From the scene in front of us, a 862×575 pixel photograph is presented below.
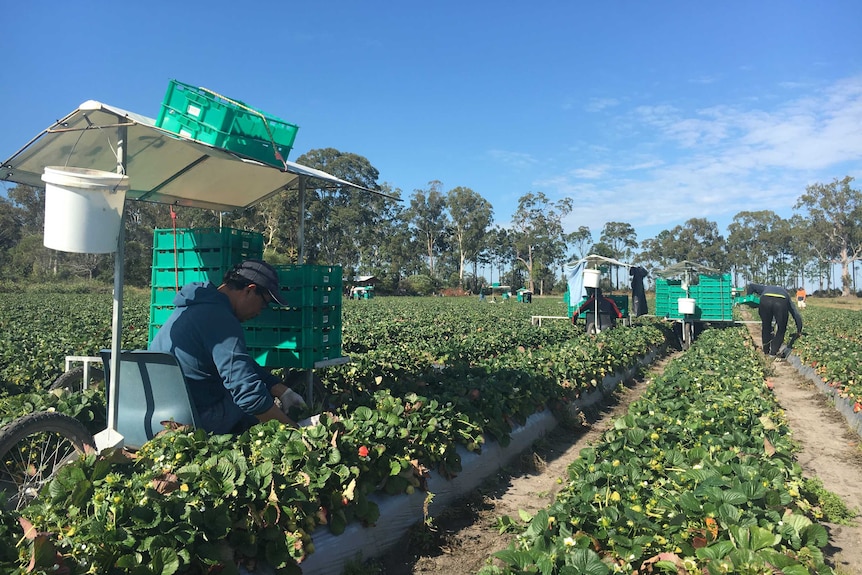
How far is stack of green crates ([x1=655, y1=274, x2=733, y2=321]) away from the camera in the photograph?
16.5 metres

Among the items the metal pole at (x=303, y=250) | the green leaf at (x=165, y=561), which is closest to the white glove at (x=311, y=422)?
the metal pole at (x=303, y=250)

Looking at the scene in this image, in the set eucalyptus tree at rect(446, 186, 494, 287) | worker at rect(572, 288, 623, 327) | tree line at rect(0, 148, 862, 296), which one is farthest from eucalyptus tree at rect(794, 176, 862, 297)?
worker at rect(572, 288, 623, 327)

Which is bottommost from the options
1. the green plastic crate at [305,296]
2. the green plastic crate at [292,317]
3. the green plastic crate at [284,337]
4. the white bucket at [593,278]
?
the green plastic crate at [284,337]

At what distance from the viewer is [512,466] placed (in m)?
5.50

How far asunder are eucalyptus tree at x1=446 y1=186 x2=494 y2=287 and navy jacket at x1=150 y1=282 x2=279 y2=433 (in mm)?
76732

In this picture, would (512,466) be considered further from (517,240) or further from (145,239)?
(517,240)

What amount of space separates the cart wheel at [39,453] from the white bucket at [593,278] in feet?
39.9

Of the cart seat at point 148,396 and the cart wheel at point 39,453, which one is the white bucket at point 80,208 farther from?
the cart wheel at point 39,453

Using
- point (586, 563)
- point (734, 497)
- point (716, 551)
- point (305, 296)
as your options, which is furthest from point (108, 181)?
point (734, 497)

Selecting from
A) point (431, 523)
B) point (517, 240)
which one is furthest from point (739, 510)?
point (517, 240)

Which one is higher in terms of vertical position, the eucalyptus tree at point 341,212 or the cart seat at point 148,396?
the eucalyptus tree at point 341,212

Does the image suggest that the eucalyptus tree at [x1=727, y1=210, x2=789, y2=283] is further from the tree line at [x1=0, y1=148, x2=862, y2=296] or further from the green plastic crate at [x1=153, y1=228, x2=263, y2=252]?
the green plastic crate at [x1=153, y1=228, x2=263, y2=252]

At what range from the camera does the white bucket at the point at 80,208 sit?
3.13 meters

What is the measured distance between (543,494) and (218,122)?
369cm
